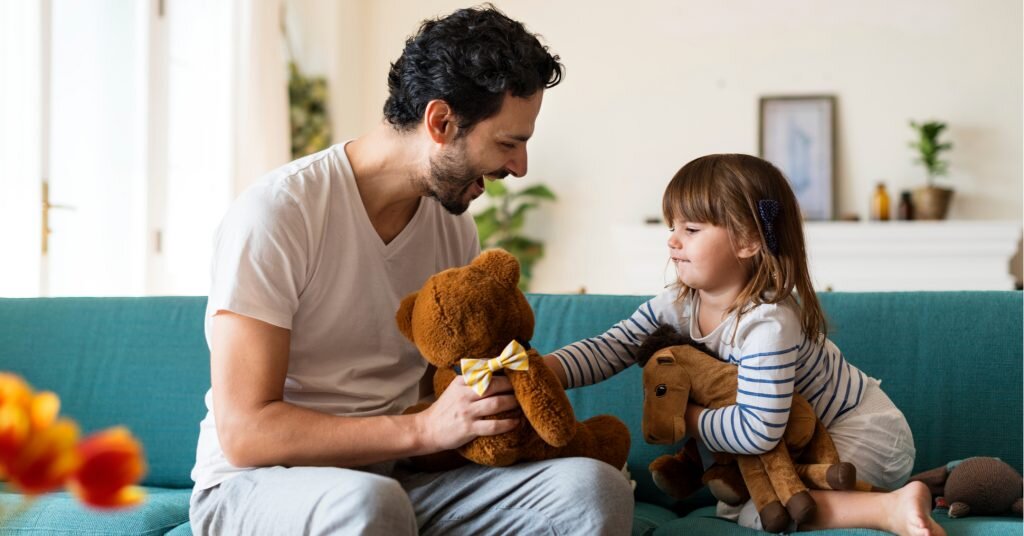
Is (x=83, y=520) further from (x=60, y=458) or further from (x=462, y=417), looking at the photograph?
(x=60, y=458)

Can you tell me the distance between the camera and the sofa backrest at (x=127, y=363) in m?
2.14

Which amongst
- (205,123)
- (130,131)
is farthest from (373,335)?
(205,123)

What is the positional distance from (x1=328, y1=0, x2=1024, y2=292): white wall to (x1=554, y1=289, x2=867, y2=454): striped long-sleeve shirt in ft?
13.9

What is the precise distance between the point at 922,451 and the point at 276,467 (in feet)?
4.14

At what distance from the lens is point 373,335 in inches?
63.7

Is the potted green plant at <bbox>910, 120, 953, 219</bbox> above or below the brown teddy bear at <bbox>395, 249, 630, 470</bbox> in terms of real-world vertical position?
above

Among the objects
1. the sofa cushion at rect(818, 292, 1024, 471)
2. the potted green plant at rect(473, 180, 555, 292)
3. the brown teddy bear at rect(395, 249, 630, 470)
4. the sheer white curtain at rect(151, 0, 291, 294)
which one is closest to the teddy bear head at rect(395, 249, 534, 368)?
the brown teddy bear at rect(395, 249, 630, 470)

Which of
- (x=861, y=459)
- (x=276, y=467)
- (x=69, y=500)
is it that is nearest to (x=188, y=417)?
(x=69, y=500)

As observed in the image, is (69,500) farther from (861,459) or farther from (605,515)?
(861,459)

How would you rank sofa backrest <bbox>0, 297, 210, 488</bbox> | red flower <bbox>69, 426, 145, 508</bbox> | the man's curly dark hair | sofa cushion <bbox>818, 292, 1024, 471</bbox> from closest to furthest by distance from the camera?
red flower <bbox>69, 426, 145, 508</bbox> → the man's curly dark hair → sofa cushion <bbox>818, 292, 1024, 471</bbox> → sofa backrest <bbox>0, 297, 210, 488</bbox>

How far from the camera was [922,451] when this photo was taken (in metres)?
1.92

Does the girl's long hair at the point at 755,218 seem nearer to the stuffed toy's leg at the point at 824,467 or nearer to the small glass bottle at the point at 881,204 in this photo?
the stuffed toy's leg at the point at 824,467

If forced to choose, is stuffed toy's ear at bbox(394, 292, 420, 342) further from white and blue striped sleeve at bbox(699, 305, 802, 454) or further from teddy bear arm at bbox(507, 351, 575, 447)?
white and blue striped sleeve at bbox(699, 305, 802, 454)

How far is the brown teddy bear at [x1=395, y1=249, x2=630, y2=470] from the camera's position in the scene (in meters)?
Answer: 1.40
